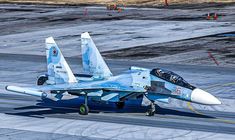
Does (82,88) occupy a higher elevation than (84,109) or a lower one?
higher

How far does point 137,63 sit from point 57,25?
33.3 metres

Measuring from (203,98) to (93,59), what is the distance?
866 centimetres

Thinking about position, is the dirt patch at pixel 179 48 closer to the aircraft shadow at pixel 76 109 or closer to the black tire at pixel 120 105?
the aircraft shadow at pixel 76 109

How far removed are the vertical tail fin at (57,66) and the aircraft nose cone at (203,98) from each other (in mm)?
8456

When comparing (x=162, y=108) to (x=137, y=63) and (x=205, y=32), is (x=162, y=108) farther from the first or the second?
(x=205, y=32)

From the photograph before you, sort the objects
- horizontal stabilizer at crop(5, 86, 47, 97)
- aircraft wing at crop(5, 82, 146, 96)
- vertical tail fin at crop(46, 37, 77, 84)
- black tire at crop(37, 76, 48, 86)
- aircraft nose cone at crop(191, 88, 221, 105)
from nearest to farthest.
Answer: aircraft nose cone at crop(191, 88, 221, 105) → aircraft wing at crop(5, 82, 146, 96) → horizontal stabilizer at crop(5, 86, 47, 97) → vertical tail fin at crop(46, 37, 77, 84) → black tire at crop(37, 76, 48, 86)

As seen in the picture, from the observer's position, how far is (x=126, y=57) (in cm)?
7131

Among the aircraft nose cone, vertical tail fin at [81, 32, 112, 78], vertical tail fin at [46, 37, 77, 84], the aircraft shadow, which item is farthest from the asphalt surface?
vertical tail fin at [81, 32, 112, 78]

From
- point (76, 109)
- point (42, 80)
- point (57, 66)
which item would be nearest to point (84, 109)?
point (76, 109)

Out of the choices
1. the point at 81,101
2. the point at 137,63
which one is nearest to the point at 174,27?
the point at 137,63

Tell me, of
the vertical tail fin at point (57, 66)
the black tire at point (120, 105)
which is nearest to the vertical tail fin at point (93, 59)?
the vertical tail fin at point (57, 66)

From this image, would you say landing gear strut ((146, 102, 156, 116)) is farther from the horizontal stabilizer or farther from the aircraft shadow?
the horizontal stabilizer

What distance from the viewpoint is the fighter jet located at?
44.0 metres

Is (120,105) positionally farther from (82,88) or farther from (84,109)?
(82,88)
